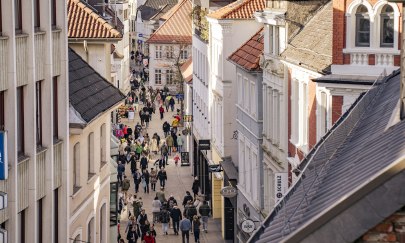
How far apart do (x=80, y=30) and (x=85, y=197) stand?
294 inches

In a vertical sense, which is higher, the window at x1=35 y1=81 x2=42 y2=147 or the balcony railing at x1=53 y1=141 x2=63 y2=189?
the window at x1=35 y1=81 x2=42 y2=147

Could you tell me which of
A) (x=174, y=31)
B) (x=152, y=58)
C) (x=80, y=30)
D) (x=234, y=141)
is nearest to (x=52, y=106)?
(x=80, y=30)

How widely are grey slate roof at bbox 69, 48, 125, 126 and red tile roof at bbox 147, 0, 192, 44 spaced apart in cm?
5897

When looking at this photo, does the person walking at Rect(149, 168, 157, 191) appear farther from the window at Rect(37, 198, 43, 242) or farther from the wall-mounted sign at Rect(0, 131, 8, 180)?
the wall-mounted sign at Rect(0, 131, 8, 180)

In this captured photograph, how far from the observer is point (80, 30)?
3206cm

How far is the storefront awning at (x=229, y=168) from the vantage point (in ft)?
125

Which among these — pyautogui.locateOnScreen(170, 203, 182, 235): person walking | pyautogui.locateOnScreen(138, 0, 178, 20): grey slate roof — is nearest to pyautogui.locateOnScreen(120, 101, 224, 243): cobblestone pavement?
pyautogui.locateOnScreen(170, 203, 182, 235): person walking

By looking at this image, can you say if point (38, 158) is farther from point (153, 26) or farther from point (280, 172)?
point (153, 26)

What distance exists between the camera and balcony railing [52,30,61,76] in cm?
2250

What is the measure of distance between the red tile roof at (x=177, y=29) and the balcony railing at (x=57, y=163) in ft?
212

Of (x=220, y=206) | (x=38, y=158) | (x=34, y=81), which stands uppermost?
(x=34, y=81)

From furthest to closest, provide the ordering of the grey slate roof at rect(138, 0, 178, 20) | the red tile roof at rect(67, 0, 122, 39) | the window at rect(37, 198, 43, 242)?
the grey slate roof at rect(138, 0, 178, 20) < the red tile roof at rect(67, 0, 122, 39) < the window at rect(37, 198, 43, 242)

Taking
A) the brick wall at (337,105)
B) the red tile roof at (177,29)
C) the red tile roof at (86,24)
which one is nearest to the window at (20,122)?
the brick wall at (337,105)

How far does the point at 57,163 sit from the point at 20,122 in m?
2.48
